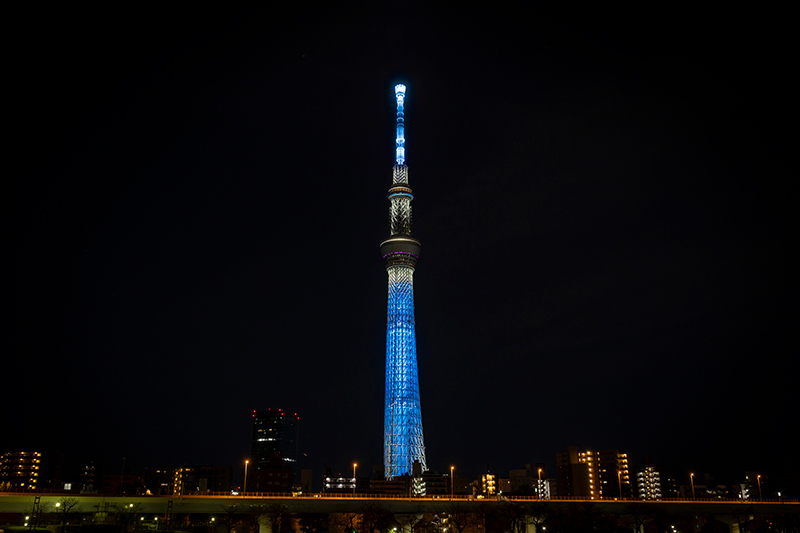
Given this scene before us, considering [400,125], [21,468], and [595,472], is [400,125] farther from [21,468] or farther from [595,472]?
[21,468]

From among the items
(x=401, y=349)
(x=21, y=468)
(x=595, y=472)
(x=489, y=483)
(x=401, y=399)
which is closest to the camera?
(x=401, y=399)

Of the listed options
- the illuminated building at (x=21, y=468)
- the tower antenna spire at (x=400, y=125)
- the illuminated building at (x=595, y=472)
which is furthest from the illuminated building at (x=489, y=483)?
the illuminated building at (x=21, y=468)

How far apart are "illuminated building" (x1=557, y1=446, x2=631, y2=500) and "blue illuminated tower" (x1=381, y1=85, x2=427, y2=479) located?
52.4 metres

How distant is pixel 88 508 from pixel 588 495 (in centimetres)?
11221

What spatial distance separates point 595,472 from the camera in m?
163

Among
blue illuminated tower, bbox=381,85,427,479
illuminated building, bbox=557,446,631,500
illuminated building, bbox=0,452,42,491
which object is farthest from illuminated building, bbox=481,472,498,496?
illuminated building, bbox=0,452,42,491

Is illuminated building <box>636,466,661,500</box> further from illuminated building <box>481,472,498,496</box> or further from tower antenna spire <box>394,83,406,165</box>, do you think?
tower antenna spire <box>394,83,406,165</box>

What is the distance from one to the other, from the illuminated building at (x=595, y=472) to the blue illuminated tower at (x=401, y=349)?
52.4 m

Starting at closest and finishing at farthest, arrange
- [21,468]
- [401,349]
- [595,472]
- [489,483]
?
[401,349] < [489,483] < [595,472] < [21,468]

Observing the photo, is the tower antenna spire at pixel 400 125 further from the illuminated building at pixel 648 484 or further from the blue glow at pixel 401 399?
the illuminated building at pixel 648 484

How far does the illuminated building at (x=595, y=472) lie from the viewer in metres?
157

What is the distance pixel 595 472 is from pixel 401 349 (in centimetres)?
6921

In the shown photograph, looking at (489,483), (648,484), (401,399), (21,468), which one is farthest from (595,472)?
(21,468)

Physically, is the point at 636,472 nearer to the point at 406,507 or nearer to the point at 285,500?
the point at 406,507
